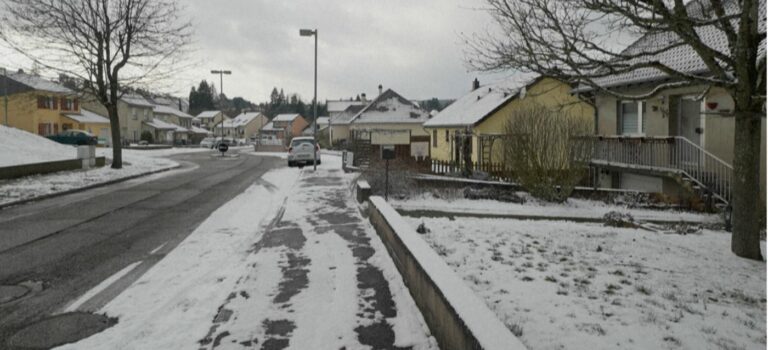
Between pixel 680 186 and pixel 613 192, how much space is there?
172cm

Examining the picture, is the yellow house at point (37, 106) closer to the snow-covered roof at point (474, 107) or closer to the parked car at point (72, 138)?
the parked car at point (72, 138)

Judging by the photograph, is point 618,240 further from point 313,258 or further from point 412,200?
point 412,200

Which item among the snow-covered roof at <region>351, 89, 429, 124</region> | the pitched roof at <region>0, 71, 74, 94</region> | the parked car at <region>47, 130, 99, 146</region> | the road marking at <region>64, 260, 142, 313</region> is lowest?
the road marking at <region>64, 260, 142, 313</region>

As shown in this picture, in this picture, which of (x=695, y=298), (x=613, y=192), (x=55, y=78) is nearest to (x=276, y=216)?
(x=695, y=298)

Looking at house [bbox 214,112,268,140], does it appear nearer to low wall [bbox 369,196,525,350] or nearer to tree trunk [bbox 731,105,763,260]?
tree trunk [bbox 731,105,763,260]

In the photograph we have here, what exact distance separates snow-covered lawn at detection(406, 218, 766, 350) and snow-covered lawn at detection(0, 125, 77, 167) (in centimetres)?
1940

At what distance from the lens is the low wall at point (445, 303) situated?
371 centimetres

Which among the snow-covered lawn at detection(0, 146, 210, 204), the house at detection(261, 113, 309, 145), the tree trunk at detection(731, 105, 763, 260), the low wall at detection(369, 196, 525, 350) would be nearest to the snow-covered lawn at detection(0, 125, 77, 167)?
the snow-covered lawn at detection(0, 146, 210, 204)

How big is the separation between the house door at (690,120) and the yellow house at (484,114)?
7.20 meters

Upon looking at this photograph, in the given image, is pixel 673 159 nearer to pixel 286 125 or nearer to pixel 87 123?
pixel 87 123

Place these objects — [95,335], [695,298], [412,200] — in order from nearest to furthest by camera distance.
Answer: [95,335]
[695,298]
[412,200]

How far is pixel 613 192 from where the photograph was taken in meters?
16.6

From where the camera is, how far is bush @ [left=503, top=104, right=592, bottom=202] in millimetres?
15992

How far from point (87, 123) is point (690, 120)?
58.8 m
